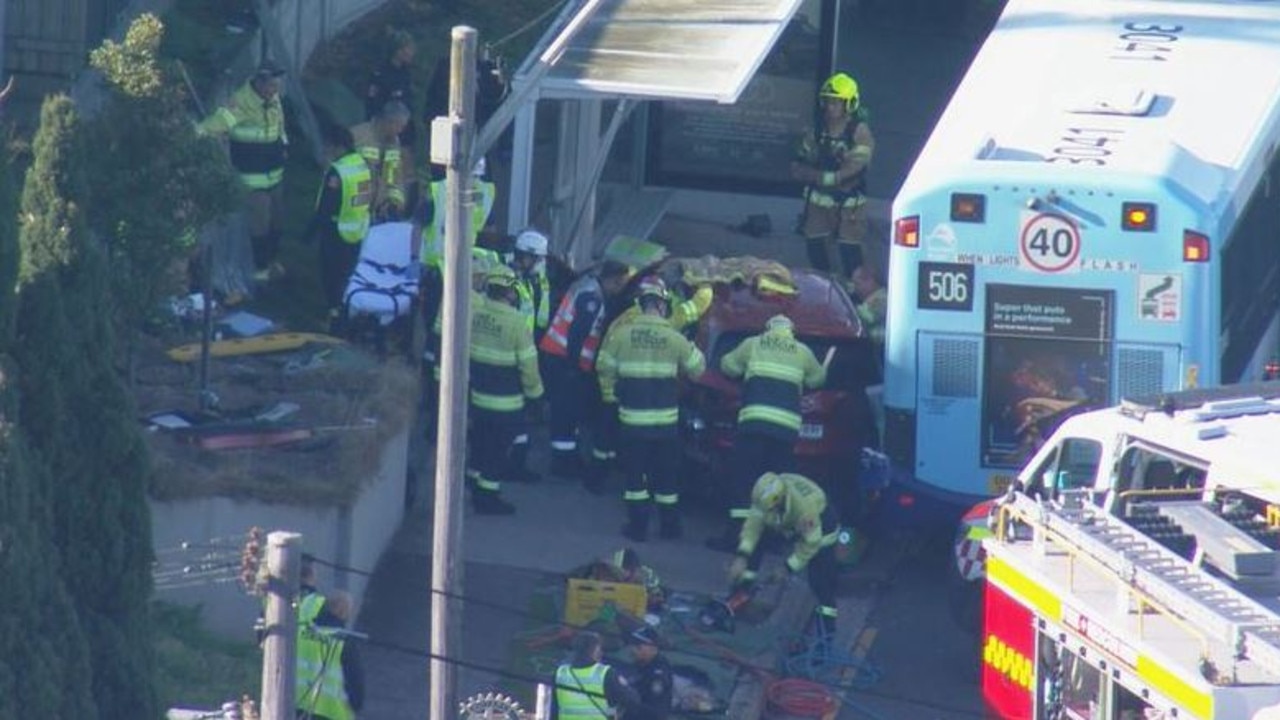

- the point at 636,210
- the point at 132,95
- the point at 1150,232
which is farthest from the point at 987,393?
the point at 636,210

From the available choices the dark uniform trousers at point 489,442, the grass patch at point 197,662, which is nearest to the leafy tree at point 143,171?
the grass patch at point 197,662

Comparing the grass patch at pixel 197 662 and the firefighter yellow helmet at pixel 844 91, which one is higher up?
the firefighter yellow helmet at pixel 844 91

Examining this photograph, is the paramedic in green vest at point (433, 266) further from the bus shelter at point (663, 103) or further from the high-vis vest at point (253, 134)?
the high-vis vest at point (253, 134)

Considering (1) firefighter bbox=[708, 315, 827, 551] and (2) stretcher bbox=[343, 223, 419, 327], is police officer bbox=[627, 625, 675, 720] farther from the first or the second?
(2) stretcher bbox=[343, 223, 419, 327]

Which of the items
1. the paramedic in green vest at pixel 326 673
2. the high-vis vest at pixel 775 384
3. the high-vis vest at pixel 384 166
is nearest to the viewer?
the paramedic in green vest at pixel 326 673

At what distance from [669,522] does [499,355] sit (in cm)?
149

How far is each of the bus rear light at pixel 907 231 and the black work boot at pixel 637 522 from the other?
227cm

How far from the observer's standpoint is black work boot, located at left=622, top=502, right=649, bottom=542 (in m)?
19.3

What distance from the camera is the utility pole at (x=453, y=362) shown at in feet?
48.9

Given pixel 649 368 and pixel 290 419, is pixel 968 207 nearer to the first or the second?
pixel 649 368

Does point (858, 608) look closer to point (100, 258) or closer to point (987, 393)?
point (987, 393)

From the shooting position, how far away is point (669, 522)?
19500 mm

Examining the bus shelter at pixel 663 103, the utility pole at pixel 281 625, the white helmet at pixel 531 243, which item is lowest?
the utility pole at pixel 281 625

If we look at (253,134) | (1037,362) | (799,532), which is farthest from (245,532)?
(253,134)
